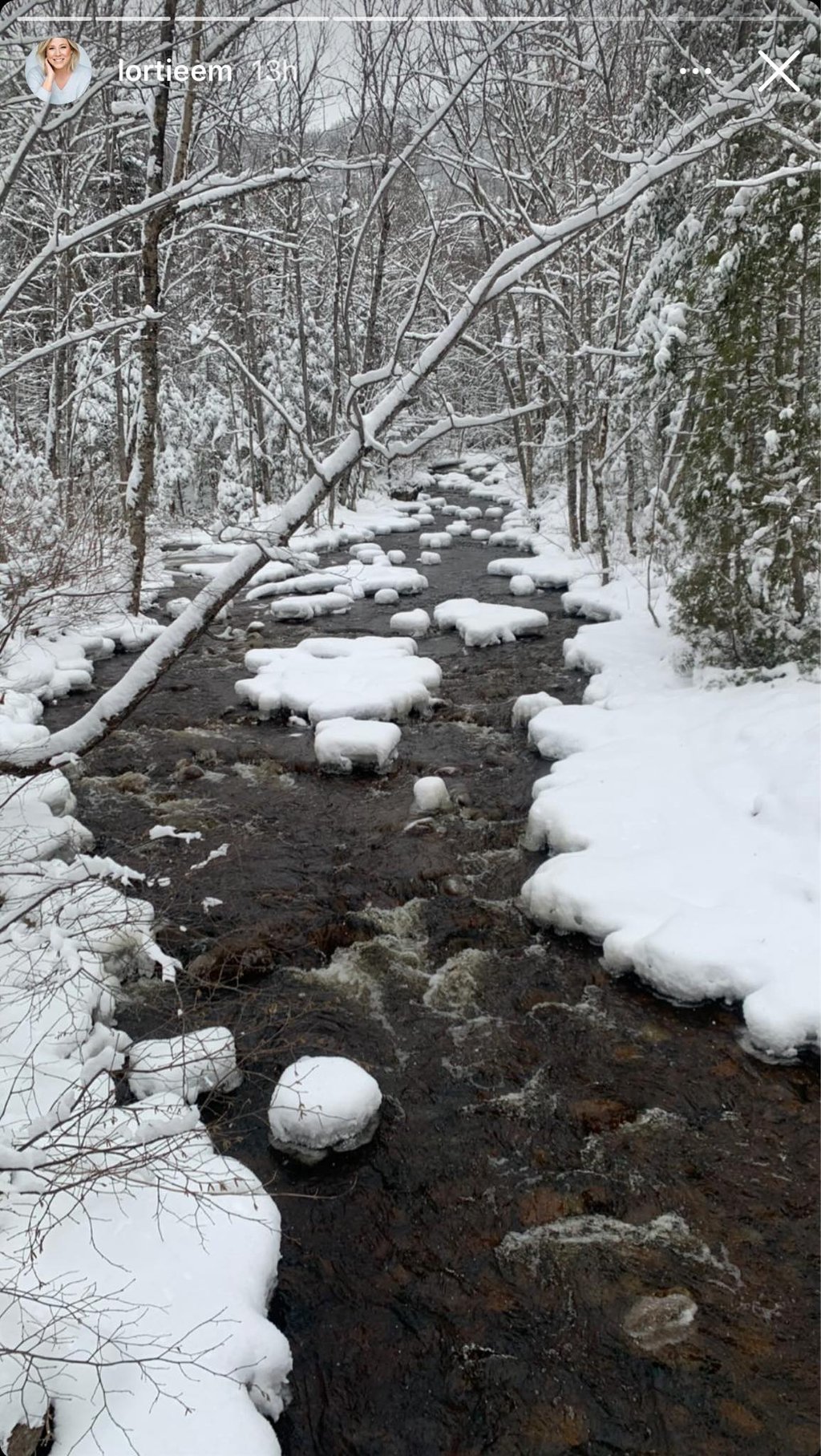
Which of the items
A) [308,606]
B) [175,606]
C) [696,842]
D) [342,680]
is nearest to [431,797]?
[696,842]

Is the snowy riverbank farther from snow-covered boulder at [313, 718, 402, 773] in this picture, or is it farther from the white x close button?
the white x close button

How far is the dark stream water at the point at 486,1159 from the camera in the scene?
3.17 meters

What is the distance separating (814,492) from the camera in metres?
7.53

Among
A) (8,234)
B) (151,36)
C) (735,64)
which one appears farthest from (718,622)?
(8,234)

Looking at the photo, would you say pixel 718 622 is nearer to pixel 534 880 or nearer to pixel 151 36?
pixel 534 880

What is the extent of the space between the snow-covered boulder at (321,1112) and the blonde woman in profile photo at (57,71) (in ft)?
15.6

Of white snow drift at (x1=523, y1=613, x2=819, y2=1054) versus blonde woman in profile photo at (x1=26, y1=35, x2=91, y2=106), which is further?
white snow drift at (x1=523, y1=613, x2=819, y2=1054)

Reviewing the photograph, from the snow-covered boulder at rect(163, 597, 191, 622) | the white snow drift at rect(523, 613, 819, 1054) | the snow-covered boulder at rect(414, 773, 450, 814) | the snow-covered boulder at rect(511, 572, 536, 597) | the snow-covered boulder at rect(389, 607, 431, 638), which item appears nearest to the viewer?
the white snow drift at rect(523, 613, 819, 1054)

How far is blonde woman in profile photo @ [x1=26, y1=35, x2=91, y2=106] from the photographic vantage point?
150 inches

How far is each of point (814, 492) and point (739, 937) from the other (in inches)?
178

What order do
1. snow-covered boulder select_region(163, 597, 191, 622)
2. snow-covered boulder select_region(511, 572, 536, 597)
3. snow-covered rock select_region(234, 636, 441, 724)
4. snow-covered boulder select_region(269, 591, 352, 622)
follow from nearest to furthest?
snow-covered rock select_region(234, 636, 441, 724) < snow-covered boulder select_region(163, 597, 191, 622) < snow-covered boulder select_region(269, 591, 352, 622) < snow-covered boulder select_region(511, 572, 536, 597)

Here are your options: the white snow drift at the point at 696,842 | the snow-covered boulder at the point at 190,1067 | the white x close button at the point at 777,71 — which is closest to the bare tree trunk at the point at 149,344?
the white snow drift at the point at 696,842

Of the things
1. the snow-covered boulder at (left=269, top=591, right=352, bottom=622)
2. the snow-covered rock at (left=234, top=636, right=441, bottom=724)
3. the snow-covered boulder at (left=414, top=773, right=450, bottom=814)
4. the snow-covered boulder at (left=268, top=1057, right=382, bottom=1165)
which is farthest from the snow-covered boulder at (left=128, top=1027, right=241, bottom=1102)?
the snow-covered boulder at (left=269, top=591, right=352, bottom=622)

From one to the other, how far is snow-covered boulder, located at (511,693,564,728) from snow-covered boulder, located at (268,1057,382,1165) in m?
5.46
